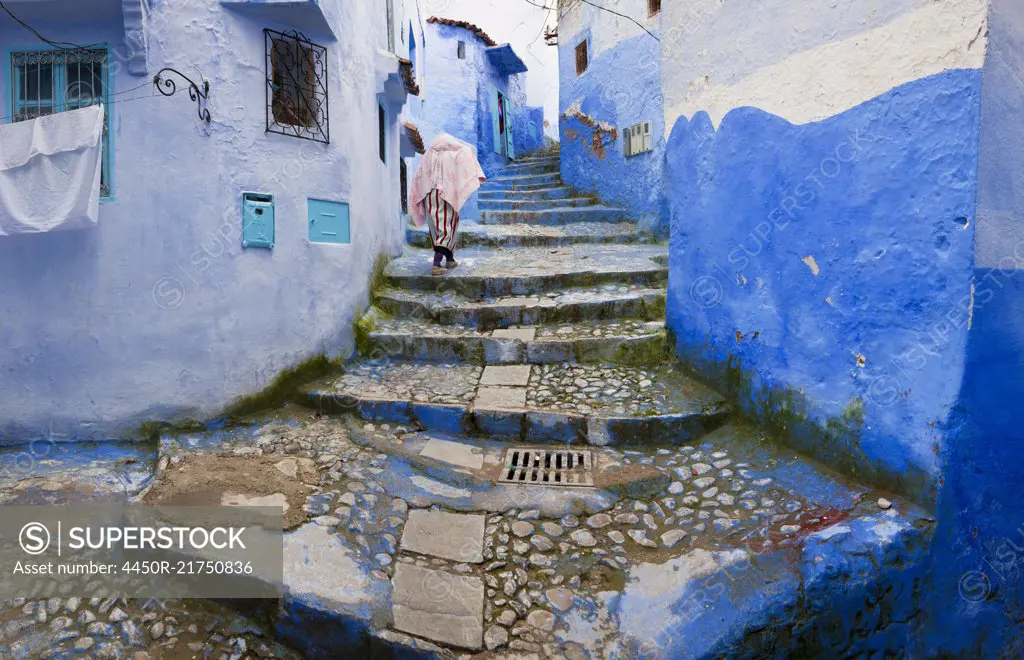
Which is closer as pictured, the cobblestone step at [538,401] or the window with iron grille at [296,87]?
the cobblestone step at [538,401]

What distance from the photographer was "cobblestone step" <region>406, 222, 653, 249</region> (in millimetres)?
8703

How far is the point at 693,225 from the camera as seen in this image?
4652 mm

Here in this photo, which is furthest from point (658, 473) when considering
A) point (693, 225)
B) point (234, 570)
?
point (234, 570)

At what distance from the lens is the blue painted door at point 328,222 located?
4.79 m

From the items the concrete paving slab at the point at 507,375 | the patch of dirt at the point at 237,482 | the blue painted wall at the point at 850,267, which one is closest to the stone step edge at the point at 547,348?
the concrete paving slab at the point at 507,375

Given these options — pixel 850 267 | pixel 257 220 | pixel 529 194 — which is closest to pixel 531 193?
pixel 529 194

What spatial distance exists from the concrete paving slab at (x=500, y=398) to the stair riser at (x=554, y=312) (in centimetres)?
112

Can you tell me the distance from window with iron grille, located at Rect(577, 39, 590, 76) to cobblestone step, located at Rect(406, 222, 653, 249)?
12.8ft

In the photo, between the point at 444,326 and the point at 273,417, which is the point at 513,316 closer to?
the point at 444,326

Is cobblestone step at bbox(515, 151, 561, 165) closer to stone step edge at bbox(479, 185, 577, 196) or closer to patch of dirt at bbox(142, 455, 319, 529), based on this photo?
stone step edge at bbox(479, 185, 577, 196)

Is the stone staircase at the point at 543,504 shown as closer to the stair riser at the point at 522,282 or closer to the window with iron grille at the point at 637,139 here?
the stair riser at the point at 522,282

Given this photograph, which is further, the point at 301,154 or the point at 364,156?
the point at 364,156

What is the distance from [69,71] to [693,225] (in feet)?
14.4

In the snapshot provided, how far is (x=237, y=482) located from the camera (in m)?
3.57
